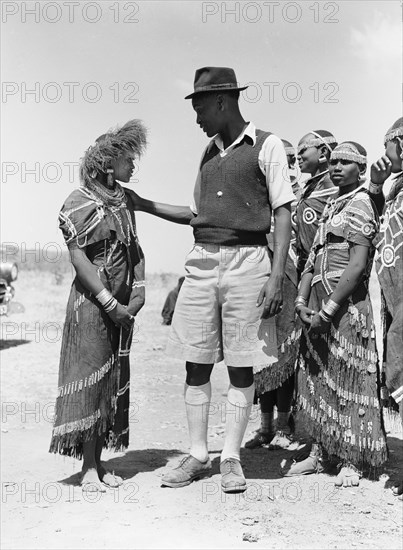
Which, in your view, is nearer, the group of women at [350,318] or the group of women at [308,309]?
the group of women at [350,318]

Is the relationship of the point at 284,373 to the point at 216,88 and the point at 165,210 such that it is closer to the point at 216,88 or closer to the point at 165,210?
the point at 165,210

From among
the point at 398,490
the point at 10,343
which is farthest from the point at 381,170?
the point at 10,343

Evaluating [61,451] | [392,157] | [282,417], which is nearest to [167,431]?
[282,417]

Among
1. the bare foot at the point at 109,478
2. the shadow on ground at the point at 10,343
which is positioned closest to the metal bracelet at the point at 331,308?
the bare foot at the point at 109,478

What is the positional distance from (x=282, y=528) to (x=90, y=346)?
1.54m

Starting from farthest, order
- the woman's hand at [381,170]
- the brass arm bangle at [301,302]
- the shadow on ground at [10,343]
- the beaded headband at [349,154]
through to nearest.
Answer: the shadow on ground at [10,343] < the brass arm bangle at [301,302] < the beaded headband at [349,154] < the woman's hand at [381,170]

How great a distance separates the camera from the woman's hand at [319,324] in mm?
4443

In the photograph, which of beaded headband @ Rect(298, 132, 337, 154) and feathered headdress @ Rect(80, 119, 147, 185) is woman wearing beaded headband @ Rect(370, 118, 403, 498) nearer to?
beaded headband @ Rect(298, 132, 337, 154)

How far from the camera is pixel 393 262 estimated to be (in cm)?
414

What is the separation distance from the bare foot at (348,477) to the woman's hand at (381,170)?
1.78m

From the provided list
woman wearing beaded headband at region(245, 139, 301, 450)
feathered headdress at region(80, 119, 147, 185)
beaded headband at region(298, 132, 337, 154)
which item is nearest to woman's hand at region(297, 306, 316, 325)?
woman wearing beaded headband at region(245, 139, 301, 450)

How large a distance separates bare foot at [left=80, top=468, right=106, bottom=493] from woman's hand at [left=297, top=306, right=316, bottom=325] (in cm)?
160

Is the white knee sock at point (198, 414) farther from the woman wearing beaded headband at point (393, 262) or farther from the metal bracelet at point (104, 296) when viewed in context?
the woman wearing beaded headband at point (393, 262)

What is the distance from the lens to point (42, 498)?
4344 millimetres
